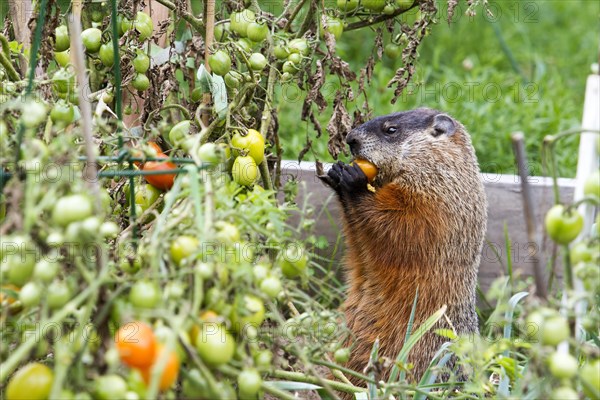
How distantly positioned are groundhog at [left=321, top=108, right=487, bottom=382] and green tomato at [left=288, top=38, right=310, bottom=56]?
673 millimetres

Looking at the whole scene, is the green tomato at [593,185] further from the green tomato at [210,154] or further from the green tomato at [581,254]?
the green tomato at [210,154]

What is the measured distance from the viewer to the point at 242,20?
118 inches

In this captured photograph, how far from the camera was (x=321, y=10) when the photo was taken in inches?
130

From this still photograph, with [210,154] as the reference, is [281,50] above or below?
above

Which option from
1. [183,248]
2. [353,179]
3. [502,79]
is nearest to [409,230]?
[353,179]

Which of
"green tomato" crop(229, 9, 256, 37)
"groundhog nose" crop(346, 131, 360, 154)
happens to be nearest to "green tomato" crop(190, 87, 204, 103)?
"green tomato" crop(229, 9, 256, 37)

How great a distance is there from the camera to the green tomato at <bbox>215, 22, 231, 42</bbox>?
3136 mm

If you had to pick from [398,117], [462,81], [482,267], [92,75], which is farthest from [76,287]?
[462,81]

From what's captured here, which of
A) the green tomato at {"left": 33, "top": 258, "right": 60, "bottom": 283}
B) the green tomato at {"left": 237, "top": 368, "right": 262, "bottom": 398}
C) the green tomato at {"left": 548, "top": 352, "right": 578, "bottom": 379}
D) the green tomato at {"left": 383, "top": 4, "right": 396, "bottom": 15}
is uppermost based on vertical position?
the green tomato at {"left": 383, "top": 4, "right": 396, "bottom": 15}

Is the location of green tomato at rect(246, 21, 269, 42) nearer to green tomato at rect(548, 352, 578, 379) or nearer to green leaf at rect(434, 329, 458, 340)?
green leaf at rect(434, 329, 458, 340)

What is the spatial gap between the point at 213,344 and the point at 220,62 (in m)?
1.39

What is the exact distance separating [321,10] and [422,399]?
1.55 meters

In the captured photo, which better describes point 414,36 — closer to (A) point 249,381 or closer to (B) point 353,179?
(B) point 353,179

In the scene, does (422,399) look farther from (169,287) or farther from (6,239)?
(6,239)
